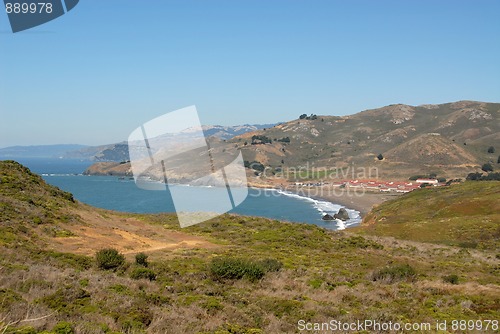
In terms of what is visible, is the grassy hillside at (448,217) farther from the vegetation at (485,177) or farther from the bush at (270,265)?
the vegetation at (485,177)

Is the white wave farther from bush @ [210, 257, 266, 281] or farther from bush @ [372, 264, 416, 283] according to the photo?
bush @ [210, 257, 266, 281]

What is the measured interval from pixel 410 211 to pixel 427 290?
59813 millimetres

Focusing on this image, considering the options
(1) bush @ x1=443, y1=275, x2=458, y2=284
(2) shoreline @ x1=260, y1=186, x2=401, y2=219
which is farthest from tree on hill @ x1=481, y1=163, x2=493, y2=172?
(1) bush @ x1=443, y1=275, x2=458, y2=284

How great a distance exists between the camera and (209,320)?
10336 millimetres

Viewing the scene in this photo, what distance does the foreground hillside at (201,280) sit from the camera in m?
9.78

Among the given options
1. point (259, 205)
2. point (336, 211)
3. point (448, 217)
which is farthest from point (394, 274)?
point (259, 205)

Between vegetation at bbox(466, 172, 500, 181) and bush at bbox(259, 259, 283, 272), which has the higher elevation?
bush at bbox(259, 259, 283, 272)

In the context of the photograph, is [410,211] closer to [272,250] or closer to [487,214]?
[487,214]

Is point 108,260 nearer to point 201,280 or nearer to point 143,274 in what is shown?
point 143,274

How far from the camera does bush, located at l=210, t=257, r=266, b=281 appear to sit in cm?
1752

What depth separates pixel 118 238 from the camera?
2914 centimetres

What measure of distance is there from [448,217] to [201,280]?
54.5m

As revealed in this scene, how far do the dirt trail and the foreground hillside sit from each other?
103mm

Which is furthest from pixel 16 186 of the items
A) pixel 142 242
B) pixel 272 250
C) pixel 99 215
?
pixel 272 250
